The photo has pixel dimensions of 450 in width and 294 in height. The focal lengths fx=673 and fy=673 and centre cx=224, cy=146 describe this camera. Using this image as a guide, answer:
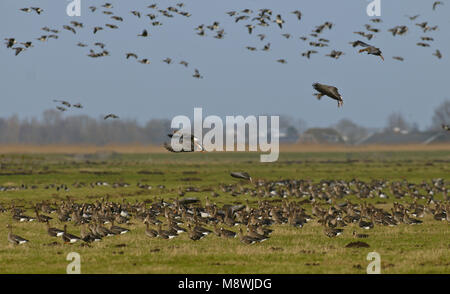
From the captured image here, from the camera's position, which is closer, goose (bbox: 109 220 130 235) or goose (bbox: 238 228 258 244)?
goose (bbox: 238 228 258 244)

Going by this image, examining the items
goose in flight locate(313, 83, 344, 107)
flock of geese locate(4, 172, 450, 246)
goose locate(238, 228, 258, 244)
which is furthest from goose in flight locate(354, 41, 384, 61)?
goose locate(238, 228, 258, 244)

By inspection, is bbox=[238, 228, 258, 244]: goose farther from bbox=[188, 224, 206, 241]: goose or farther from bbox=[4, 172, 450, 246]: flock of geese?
bbox=[188, 224, 206, 241]: goose

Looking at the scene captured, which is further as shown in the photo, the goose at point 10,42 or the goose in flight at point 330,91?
the goose at point 10,42

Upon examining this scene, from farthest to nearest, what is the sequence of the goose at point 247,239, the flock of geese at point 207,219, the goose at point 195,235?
1. the flock of geese at point 207,219
2. the goose at point 195,235
3. the goose at point 247,239

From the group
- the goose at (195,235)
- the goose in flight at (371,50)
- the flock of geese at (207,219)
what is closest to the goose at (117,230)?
the flock of geese at (207,219)

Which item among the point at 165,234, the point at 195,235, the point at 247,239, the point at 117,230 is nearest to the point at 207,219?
the point at 165,234

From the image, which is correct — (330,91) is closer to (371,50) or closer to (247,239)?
(371,50)

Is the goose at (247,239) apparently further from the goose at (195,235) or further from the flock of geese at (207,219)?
the goose at (195,235)

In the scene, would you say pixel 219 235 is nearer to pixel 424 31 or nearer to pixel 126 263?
pixel 126 263

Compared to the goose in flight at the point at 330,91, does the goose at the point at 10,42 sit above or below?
above

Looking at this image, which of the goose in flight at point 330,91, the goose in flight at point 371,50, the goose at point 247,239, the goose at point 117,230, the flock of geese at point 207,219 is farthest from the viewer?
the goose at point 117,230

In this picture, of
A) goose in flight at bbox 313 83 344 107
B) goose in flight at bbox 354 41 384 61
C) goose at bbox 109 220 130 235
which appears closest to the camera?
goose in flight at bbox 313 83 344 107
